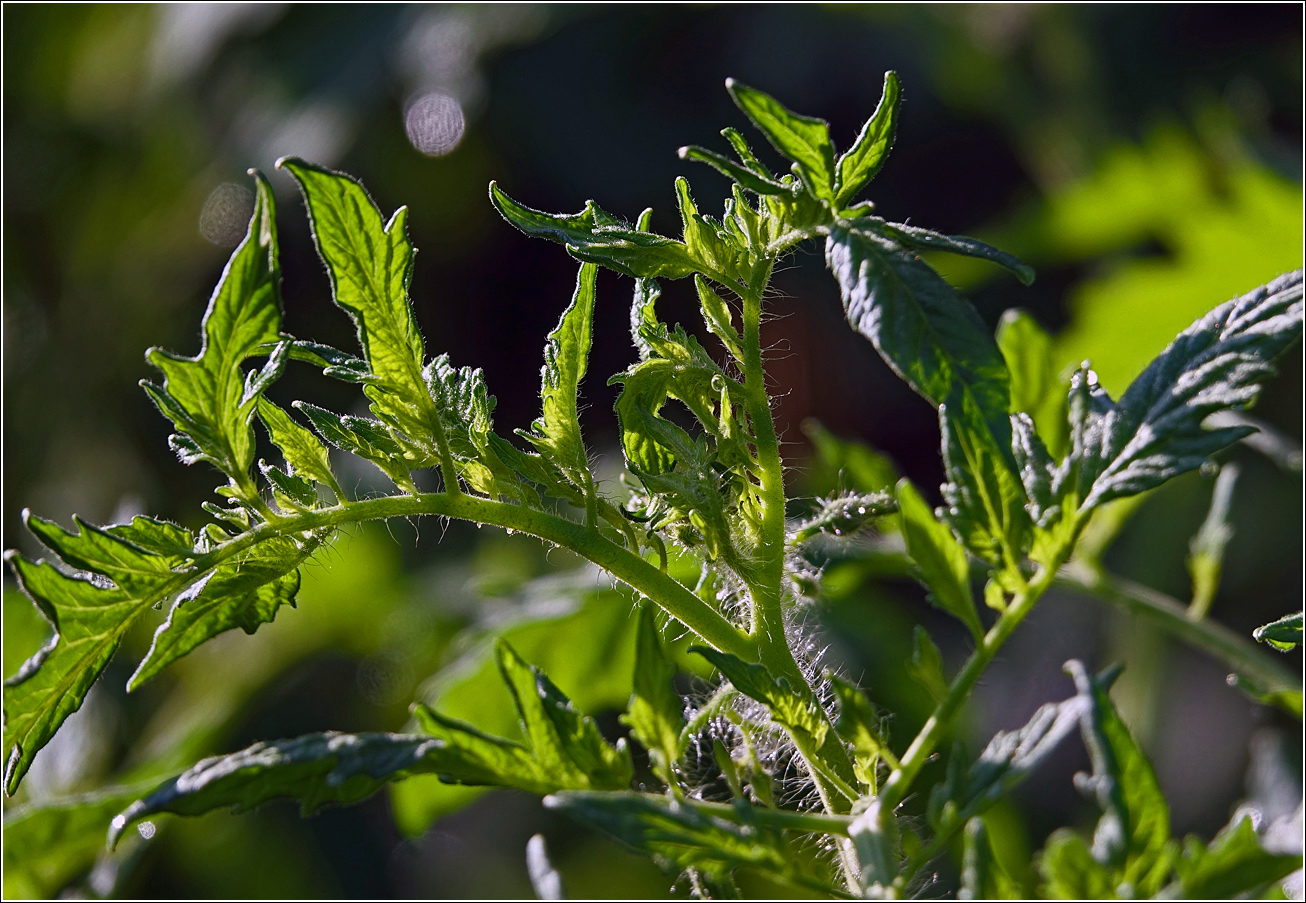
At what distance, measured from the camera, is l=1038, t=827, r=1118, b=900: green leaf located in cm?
43

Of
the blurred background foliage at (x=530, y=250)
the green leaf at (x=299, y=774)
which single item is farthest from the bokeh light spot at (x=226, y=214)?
the green leaf at (x=299, y=774)

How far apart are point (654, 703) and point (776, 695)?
5cm

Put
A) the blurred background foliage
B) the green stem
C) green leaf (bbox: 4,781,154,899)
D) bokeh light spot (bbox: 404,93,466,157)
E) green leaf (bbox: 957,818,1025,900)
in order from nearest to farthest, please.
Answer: green leaf (bbox: 957,818,1025,900) < the green stem < green leaf (bbox: 4,781,154,899) < the blurred background foliage < bokeh light spot (bbox: 404,93,466,157)

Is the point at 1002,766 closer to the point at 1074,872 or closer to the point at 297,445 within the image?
the point at 1074,872

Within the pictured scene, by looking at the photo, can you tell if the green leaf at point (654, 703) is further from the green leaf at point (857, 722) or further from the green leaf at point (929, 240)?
the green leaf at point (929, 240)

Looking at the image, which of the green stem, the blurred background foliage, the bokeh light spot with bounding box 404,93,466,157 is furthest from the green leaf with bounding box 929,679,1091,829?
the bokeh light spot with bounding box 404,93,466,157

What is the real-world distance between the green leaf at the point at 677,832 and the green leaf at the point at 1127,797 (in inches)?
5.0

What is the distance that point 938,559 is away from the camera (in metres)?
0.52

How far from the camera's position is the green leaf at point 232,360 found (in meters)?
0.49

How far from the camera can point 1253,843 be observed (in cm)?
44

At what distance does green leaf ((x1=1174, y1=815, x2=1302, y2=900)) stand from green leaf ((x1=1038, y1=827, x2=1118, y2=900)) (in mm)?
28

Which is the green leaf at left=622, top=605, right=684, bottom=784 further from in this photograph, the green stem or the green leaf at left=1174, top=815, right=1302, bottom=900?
the green leaf at left=1174, top=815, right=1302, bottom=900

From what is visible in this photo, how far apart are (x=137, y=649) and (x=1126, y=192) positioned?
5.72ft

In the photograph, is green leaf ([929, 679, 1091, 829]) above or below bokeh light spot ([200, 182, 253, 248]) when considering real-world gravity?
below
